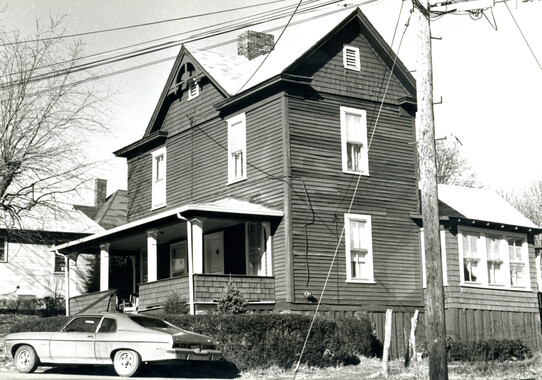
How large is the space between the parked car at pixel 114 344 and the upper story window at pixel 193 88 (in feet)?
43.6

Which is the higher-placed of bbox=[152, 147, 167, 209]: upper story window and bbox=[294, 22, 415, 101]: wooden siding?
bbox=[294, 22, 415, 101]: wooden siding

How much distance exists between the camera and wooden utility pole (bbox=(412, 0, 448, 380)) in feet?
47.1

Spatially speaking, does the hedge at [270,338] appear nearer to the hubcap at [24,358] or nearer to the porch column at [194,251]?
the porch column at [194,251]

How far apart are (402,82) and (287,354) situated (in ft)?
41.2

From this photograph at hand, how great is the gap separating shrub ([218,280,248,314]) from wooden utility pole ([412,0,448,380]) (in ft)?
27.6

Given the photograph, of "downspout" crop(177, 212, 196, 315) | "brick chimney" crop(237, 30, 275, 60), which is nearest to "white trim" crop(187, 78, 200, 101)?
"brick chimney" crop(237, 30, 275, 60)

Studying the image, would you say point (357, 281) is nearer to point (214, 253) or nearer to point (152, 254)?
point (214, 253)

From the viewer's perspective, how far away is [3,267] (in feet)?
133

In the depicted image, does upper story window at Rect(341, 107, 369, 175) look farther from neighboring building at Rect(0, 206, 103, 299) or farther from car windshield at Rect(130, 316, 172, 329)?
neighboring building at Rect(0, 206, 103, 299)

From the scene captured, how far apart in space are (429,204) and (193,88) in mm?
16286

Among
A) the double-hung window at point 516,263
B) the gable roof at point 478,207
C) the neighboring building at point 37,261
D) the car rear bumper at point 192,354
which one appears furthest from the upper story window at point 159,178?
the car rear bumper at point 192,354

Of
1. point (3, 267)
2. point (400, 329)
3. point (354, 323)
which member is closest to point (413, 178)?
point (400, 329)

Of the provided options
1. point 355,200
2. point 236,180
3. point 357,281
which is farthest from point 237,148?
point 357,281

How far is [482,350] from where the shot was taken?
22562mm
